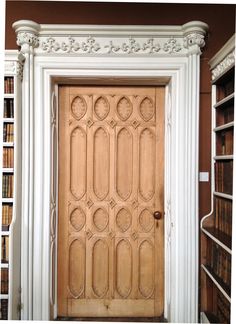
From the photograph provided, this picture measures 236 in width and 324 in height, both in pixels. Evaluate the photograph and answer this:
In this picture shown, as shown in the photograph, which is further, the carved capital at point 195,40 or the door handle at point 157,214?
the door handle at point 157,214

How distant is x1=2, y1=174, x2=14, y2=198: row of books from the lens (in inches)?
84.3

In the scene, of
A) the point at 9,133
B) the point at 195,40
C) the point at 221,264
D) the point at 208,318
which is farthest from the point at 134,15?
the point at 208,318

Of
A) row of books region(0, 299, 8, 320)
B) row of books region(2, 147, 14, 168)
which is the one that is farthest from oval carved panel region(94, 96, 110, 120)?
row of books region(0, 299, 8, 320)

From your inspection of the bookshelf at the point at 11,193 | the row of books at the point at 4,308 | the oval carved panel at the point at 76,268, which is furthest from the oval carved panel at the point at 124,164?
the row of books at the point at 4,308

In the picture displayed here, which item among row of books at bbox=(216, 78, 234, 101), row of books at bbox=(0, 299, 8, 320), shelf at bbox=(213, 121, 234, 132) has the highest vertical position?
row of books at bbox=(216, 78, 234, 101)

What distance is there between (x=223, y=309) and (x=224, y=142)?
121 cm

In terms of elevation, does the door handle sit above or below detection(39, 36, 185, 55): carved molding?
below

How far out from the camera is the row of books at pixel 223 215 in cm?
198

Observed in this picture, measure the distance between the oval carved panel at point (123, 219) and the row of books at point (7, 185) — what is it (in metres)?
0.88

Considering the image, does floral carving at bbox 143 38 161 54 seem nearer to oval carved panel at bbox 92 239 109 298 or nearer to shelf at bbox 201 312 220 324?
oval carved panel at bbox 92 239 109 298

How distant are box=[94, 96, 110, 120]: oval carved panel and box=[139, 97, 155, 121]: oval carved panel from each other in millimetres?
290

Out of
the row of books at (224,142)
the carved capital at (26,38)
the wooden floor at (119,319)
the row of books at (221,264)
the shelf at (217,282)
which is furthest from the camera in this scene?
the wooden floor at (119,319)

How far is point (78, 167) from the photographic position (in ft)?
7.94

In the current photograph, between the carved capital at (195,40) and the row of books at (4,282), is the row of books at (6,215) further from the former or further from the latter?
the carved capital at (195,40)
